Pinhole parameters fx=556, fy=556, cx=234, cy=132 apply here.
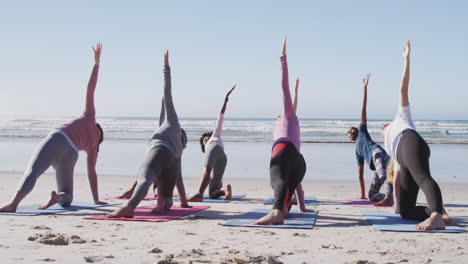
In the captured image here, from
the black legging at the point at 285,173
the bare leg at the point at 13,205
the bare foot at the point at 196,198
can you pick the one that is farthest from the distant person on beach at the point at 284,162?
the bare leg at the point at 13,205

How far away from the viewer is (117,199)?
8.54m

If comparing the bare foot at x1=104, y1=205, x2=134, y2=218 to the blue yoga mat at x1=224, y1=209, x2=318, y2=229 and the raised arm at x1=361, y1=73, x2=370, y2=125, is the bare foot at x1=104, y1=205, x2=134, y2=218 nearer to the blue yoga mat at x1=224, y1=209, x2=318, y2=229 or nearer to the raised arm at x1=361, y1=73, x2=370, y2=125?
the blue yoga mat at x1=224, y1=209, x2=318, y2=229

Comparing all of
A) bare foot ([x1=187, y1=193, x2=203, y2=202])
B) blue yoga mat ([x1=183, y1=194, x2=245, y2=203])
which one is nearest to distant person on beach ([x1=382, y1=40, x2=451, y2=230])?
blue yoga mat ([x1=183, y1=194, x2=245, y2=203])

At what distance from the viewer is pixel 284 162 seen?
19.6 ft

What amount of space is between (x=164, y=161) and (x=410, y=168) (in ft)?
8.84

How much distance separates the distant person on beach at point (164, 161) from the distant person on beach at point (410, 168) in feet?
8.06

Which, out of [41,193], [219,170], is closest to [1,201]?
[41,193]

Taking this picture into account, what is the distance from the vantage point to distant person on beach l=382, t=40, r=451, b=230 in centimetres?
541

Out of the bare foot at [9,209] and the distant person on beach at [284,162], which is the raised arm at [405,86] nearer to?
the distant person on beach at [284,162]

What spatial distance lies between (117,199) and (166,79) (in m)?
2.69

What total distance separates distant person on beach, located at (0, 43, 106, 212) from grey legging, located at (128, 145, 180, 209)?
43.9 inches

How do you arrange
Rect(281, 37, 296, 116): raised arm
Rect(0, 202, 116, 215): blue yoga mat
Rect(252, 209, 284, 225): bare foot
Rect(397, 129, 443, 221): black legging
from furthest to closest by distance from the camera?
Rect(0, 202, 116, 215): blue yoga mat
Rect(281, 37, 296, 116): raised arm
Rect(252, 209, 284, 225): bare foot
Rect(397, 129, 443, 221): black legging

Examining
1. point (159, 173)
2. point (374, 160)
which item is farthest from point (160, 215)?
point (374, 160)

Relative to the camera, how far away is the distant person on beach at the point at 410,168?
17.7 feet
